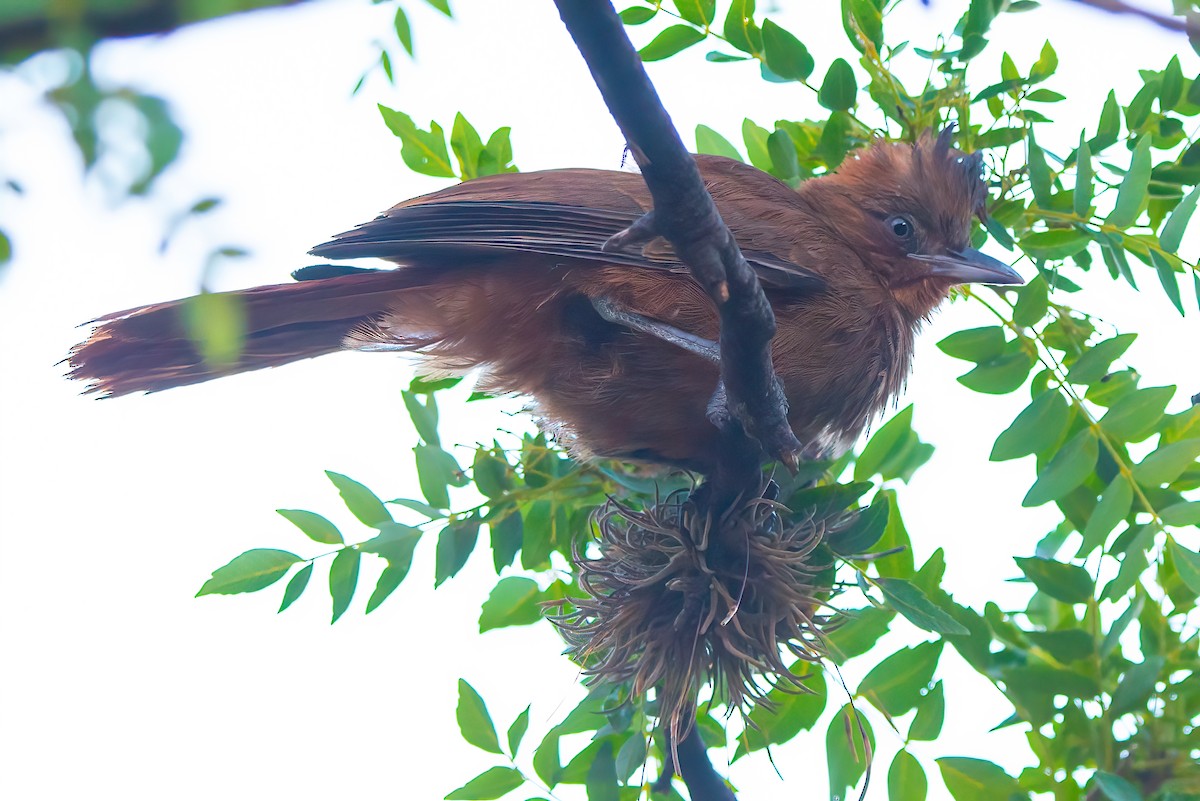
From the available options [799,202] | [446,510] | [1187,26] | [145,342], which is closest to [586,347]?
[446,510]

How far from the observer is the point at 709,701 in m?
2.72

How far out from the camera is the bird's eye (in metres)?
3.29

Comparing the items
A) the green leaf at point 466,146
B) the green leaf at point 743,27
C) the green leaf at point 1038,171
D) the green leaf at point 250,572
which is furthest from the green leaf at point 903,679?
the green leaf at point 466,146

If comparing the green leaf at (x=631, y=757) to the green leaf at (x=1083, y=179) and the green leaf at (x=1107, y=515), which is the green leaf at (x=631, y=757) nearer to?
the green leaf at (x=1107, y=515)

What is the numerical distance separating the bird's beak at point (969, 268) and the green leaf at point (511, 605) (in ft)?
4.81

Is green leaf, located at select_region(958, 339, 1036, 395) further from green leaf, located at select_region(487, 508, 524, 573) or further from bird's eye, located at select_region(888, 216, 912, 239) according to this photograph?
green leaf, located at select_region(487, 508, 524, 573)

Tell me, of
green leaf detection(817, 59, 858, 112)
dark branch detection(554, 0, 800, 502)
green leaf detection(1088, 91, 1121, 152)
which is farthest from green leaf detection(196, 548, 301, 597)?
green leaf detection(1088, 91, 1121, 152)

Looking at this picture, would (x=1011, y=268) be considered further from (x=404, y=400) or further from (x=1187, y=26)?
(x=1187, y=26)

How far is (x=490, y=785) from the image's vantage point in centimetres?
256

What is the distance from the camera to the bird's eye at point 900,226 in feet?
10.8

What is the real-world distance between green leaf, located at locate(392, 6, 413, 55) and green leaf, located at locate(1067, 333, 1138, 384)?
5.79 ft

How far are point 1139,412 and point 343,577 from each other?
6.31 ft

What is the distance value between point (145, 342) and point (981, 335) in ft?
6.71

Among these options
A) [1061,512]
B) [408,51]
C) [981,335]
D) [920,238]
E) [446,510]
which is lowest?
[1061,512]
